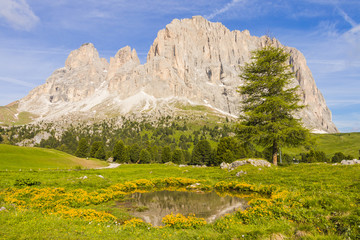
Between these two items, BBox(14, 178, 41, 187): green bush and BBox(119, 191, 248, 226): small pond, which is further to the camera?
BBox(14, 178, 41, 187): green bush

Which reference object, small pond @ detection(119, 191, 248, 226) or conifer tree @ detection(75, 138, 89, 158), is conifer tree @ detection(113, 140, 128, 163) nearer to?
conifer tree @ detection(75, 138, 89, 158)

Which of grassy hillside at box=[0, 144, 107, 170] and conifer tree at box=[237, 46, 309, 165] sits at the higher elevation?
conifer tree at box=[237, 46, 309, 165]

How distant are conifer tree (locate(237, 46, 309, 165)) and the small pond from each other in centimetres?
1573

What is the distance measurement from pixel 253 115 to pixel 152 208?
2253cm

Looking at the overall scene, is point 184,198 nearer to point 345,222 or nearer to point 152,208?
point 152,208

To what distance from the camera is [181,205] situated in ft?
57.6

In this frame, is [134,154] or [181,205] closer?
[181,205]

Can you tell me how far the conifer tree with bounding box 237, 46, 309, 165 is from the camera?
30984 millimetres

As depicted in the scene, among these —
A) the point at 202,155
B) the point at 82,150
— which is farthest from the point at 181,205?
the point at 82,150

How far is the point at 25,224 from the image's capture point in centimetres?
1035

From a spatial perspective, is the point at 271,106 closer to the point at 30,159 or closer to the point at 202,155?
the point at 30,159

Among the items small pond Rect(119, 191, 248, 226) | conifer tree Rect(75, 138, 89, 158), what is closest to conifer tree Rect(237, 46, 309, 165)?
small pond Rect(119, 191, 248, 226)

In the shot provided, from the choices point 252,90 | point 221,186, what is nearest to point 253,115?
point 252,90

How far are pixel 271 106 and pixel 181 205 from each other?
22847 millimetres
